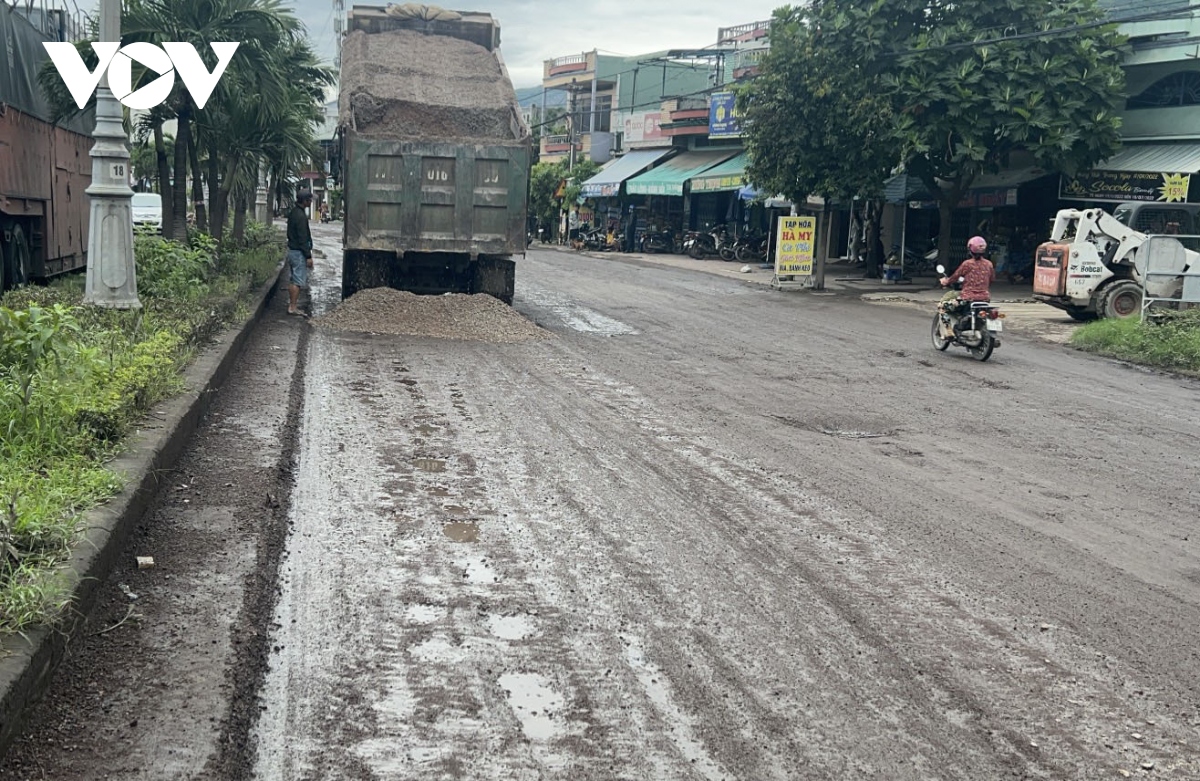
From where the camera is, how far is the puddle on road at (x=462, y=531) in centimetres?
596

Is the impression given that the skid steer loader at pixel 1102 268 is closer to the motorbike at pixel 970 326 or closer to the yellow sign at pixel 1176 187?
the motorbike at pixel 970 326

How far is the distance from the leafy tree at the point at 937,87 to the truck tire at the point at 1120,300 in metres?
6.71

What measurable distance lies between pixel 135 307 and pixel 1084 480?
26.8 feet

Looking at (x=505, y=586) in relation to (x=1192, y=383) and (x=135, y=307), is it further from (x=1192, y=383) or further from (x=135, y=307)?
(x=1192, y=383)

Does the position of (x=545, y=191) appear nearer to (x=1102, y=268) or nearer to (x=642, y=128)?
(x=642, y=128)

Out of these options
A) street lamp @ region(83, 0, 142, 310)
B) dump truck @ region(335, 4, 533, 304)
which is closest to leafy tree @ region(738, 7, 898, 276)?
dump truck @ region(335, 4, 533, 304)

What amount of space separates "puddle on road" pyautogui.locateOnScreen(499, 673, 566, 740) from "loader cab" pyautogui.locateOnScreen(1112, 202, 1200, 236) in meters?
17.4

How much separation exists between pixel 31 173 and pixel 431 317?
557 cm

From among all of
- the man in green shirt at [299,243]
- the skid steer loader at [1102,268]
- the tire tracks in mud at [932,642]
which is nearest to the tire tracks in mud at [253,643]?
the tire tracks in mud at [932,642]

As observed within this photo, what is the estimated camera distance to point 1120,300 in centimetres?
1891

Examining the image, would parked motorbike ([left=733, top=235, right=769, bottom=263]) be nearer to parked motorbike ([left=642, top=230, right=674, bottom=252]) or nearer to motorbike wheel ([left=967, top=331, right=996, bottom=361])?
parked motorbike ([left=642, top=230, right=674, bottom=252])

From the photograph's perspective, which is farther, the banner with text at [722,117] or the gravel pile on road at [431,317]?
the banner with text at [722,117]

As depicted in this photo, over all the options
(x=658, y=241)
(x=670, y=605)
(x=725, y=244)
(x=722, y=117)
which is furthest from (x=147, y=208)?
(x=670, y=605)

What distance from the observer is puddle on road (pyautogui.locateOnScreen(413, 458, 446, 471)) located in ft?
24.5
